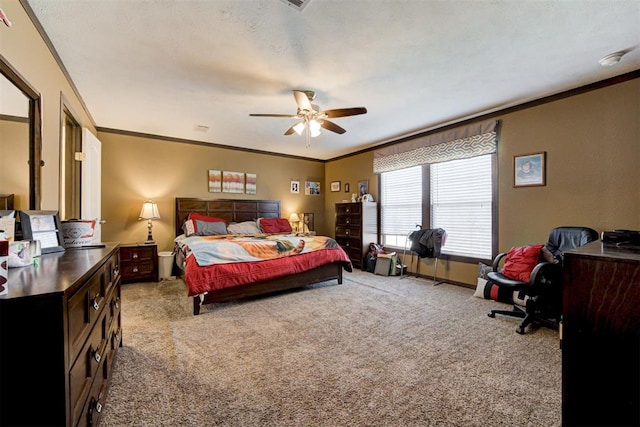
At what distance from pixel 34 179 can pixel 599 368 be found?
3255 millimetres

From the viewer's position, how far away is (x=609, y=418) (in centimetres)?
100

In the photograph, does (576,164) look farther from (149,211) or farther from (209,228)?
(149,211)

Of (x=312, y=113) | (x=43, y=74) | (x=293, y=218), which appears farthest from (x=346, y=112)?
(x=293, y=218)

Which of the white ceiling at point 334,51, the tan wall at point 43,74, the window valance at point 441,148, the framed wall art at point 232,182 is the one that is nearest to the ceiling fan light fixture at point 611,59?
the white ceiling at point 334,51

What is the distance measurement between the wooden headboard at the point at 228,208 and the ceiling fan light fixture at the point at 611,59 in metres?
5.24

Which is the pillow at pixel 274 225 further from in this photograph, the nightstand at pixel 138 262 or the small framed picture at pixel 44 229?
the small framed picture at pixel 44 229

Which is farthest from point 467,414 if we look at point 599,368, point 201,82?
point 201,82

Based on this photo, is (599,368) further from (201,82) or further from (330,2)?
(201,82)

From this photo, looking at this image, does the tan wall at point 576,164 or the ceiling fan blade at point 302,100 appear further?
the ceiling fan blade at point 302,100

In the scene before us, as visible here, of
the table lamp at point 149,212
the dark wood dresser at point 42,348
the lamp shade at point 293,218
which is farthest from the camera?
the lamp shade at point 293,218

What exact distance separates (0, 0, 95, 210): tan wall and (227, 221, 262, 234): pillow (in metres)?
2.84

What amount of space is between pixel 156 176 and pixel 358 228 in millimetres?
3874

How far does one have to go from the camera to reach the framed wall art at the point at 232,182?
220 inches

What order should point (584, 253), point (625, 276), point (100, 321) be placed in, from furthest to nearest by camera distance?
point (100, 321) → point (584, 253) → point (625, 276)
